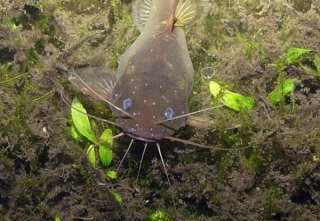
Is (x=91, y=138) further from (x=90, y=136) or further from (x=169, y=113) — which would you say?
(x=169, y=113)

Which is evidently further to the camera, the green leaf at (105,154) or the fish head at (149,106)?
the green leaf at (105,154)

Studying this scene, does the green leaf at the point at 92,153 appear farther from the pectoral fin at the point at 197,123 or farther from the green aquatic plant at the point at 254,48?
the green aquatic plant at the point at 254,48

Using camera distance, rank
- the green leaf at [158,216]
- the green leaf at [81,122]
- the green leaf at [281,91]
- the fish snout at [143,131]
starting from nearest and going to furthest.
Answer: the fish snout at [143,131] < the green leaf at [281,91] < the green leaf at [81,122] < the green leaf at [158,216]

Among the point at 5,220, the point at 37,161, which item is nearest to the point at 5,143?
the point at 37,161

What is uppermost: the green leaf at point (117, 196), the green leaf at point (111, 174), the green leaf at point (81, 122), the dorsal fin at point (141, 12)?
the dorsal fin at point (141, 12)

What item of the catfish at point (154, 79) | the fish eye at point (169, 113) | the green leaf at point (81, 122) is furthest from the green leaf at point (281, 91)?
the green leaf at point (81, 122)

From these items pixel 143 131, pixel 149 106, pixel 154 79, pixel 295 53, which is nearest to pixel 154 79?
pixel 154 79

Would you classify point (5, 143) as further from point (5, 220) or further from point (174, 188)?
point (174, 188)

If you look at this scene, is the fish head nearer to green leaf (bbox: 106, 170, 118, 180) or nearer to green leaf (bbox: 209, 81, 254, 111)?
green leaf (bbox: 209, 81, 254, 111)
